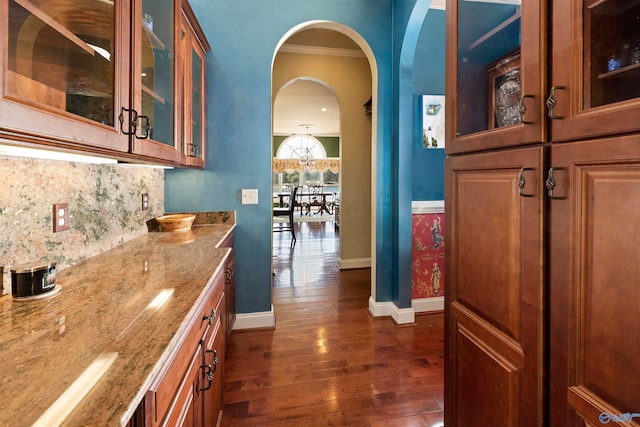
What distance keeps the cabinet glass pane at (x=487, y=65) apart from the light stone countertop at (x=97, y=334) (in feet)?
3.91

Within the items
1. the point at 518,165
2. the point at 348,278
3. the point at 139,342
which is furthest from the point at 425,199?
the point at 139,342

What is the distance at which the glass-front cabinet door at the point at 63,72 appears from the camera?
668 millimetres

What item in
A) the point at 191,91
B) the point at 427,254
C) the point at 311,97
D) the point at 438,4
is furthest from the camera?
the point at 311,97

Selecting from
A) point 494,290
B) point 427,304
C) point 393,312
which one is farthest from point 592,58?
point 427,304

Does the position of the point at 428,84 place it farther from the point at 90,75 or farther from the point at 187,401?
the point at 187,401

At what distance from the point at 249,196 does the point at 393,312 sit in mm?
1714

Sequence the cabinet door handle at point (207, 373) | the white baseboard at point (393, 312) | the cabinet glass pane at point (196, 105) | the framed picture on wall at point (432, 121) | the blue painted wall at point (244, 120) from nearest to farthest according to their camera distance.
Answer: the cabinet door handle at point (207, 373) < the cabinet glass pane at point (196, 105) < the blue painted wall at point (244, 120) < the white baseboard at point (393, 312) < the framed picture on wall at point (432, 121)

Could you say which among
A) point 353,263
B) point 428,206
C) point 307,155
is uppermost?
point 307,155

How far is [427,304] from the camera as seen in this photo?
295 centimetres

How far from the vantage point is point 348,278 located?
400cm

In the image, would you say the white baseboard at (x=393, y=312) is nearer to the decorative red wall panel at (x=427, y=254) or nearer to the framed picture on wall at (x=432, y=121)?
the decorative red wall panel at (x=427, y=254)

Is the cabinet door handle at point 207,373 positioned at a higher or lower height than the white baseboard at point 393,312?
higher

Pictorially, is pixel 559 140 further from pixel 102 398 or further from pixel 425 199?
pixel 425 199

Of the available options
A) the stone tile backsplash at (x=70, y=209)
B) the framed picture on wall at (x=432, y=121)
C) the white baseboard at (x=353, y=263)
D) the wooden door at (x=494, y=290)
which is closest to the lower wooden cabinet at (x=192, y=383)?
the stone tile backsplash at (x=70, y=209)
